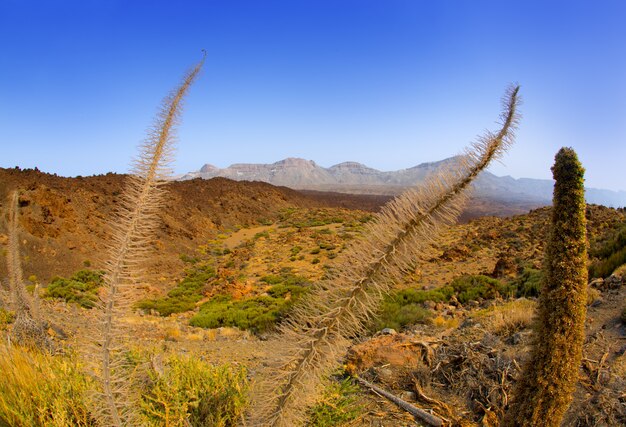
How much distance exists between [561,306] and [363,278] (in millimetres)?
1641

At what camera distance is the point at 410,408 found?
398cm

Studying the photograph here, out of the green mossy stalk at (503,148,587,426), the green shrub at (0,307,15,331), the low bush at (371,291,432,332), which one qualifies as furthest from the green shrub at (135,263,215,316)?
the green mossy stalk at (503,148,587,426)

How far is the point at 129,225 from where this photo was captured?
1651mm

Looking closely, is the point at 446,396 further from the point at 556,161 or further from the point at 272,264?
the point at 272,264

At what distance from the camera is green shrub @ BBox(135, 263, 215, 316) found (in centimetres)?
1542

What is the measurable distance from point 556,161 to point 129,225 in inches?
97.5

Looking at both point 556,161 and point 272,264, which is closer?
point 556,161

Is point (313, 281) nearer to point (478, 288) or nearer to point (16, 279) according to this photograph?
point (478, 288)

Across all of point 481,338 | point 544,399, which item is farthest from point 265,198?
point 544,399

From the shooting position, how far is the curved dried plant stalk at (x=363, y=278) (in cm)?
146

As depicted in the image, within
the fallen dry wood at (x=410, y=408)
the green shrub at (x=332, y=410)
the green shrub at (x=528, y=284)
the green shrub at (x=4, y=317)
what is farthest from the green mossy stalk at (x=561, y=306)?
the green shrub at (x=528, y=284)

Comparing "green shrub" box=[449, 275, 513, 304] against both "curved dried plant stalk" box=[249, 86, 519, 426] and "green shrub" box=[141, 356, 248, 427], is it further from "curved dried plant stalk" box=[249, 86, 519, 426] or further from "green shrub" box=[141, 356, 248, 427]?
"curved dried plant stalk" box=[249, 86, 519, 426]

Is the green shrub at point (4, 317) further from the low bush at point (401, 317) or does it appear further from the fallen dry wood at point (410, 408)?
the low bush at point (401, 317)

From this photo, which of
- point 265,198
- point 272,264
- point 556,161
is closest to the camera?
point 556,161
